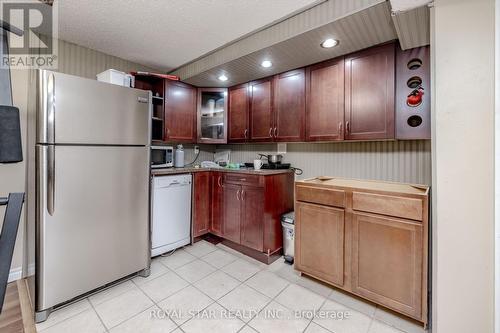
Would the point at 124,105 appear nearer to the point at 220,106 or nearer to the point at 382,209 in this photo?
the point at 220,106

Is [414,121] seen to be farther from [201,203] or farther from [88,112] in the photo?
[88,112]

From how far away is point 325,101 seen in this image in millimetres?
2262

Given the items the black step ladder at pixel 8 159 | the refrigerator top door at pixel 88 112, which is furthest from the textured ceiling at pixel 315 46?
the black step ladder at pixel 8 159

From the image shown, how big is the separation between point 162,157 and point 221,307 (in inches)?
71.5

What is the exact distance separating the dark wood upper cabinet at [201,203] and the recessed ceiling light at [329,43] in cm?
189

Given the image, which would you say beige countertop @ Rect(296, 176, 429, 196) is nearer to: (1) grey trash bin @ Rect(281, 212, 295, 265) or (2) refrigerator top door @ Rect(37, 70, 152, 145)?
(1) grey trash bin @ Rect(281, 212, 295, 265)

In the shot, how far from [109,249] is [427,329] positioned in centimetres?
238

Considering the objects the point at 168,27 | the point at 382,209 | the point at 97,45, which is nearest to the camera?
the point at 382,209

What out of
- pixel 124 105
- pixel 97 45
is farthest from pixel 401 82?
pixel 97 45

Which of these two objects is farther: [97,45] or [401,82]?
[97,45]

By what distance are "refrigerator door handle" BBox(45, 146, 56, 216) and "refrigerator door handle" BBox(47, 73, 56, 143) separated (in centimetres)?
A: 9

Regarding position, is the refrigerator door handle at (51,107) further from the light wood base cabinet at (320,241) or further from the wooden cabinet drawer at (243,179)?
the light wood base cabinet at (320,241)

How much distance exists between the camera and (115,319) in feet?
5.19

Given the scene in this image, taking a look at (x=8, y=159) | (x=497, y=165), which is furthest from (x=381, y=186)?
(x=8, y=159)
